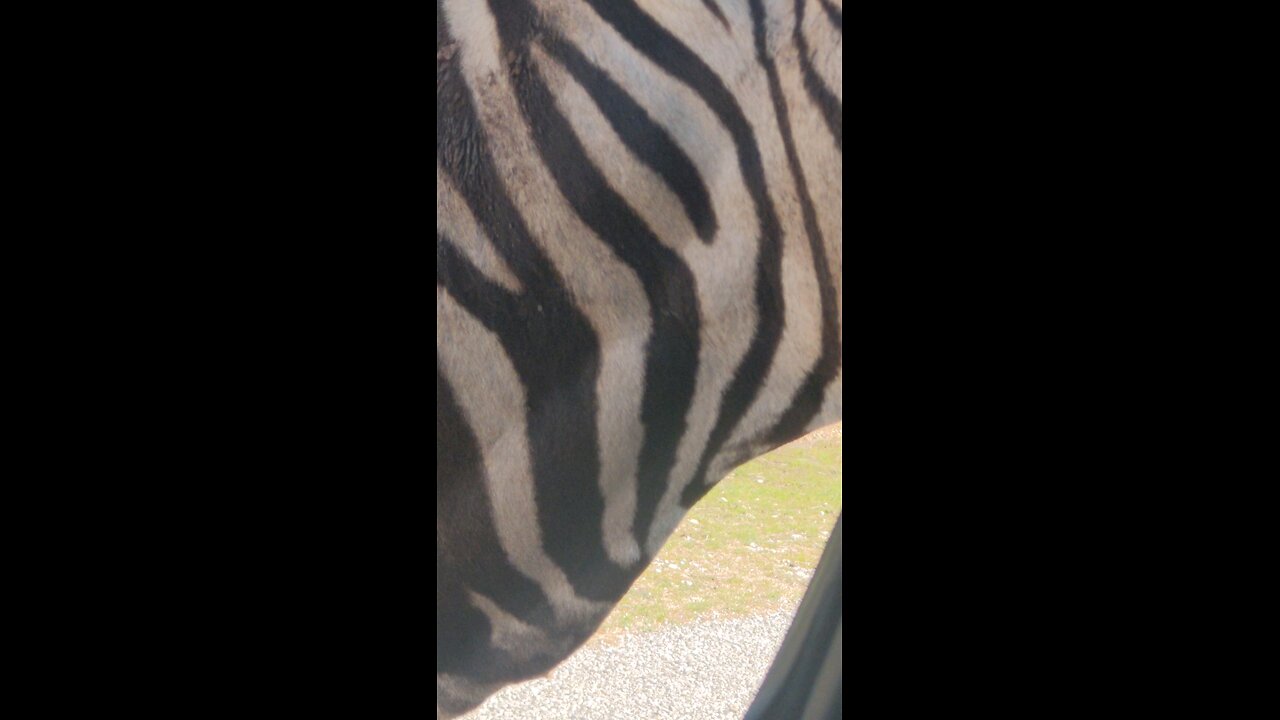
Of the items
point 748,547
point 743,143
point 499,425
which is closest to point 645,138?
point 743,143

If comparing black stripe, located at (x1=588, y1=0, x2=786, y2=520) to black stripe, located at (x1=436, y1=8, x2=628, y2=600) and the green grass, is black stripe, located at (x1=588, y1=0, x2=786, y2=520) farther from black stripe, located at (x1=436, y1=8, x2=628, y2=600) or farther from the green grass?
the green grass

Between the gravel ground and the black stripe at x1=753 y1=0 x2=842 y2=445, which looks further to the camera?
the gravel ground

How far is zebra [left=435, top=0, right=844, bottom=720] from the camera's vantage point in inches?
20.2

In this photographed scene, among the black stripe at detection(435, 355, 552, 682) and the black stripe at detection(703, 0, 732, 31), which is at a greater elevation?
the black stripe at detection(703, 0, 732, 31)

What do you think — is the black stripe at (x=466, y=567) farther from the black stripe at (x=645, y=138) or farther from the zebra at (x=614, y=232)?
the black stripe at (x=645, y=138)

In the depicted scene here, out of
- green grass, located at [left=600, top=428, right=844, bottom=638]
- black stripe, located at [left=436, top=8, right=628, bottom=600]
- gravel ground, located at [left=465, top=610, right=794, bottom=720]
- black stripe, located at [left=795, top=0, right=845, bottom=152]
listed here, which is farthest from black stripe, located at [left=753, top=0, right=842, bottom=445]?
green grass, located at [left=600, top=428, right=844, bottom=638]

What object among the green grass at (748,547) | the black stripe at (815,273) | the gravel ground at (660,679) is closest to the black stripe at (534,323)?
the black stripe at (815,273)

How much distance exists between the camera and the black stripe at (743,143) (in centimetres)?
52

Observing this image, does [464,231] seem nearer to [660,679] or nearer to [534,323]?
[534,323]
